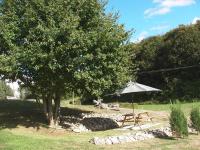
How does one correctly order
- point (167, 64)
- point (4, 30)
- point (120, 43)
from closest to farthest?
point (4, 30) < point (120, 43) < point (167, 64)

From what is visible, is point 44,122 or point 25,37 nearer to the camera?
point 25,37

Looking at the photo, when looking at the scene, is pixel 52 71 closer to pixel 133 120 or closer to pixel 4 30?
pixel 4 30

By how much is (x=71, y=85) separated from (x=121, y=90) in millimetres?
3187

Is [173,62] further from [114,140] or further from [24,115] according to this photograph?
[114,140]

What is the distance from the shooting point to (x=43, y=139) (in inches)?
777

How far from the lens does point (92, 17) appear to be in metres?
23.3

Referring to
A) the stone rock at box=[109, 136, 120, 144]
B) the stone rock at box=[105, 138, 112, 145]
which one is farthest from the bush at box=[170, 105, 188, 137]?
the stone rock at box=[105, 138, 112, 145]

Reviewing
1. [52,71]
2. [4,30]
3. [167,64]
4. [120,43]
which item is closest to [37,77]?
[52,71]

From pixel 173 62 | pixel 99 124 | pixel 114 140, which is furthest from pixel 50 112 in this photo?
pixel 173 62

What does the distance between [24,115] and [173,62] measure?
21350mm

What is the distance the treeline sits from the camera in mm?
43031

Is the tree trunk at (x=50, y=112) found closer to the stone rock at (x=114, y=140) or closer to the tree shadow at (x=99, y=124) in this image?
the tree shadow at (x=99, y=124)

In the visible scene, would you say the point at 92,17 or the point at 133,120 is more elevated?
the point at 92,17

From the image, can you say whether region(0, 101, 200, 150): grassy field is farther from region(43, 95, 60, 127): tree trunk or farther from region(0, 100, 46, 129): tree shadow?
region(43, 95, 60, 127): tree trunk
